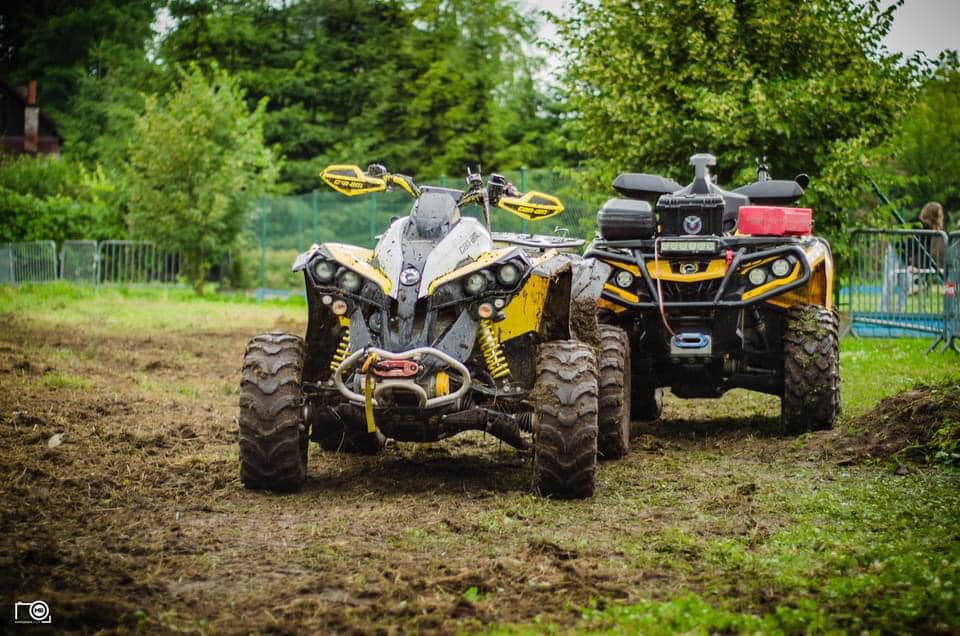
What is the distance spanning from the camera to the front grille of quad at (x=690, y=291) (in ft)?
32.5

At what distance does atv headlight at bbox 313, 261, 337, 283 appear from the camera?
732 cm

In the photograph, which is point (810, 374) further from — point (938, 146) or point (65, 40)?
point (65, 40)

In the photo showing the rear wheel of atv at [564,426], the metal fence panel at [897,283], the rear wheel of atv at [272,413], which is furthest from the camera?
the metal fence panel at [897,283]

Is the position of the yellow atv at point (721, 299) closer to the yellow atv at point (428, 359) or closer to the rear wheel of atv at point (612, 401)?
the rear wheel of atv at point (612, 401)

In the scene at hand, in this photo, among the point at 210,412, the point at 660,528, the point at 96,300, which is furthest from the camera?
the point at 96,300

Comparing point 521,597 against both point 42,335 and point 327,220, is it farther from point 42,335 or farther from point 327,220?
point 327,220

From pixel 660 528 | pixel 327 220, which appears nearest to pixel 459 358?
pixel 660 528

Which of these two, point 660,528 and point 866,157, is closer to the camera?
point 660,528

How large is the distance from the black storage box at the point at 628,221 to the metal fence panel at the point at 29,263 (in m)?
28.0

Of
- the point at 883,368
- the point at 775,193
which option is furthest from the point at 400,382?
the point at 883,368

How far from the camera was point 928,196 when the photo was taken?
45.5 meters

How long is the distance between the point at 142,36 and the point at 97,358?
5038 centimetres

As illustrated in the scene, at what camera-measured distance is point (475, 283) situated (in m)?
7.19

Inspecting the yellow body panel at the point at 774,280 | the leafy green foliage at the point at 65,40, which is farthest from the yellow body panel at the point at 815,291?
the leafy green foliage at the point at 65,40
